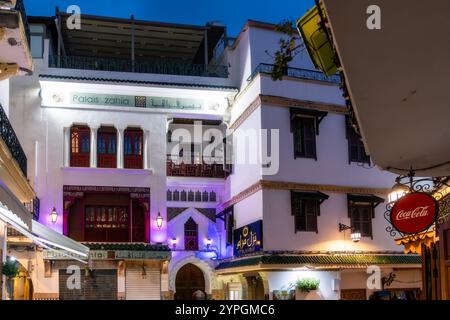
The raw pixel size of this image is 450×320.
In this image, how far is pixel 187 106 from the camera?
25.5 m

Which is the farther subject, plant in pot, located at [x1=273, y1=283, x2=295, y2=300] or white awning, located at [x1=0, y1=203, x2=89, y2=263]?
plant in pot, located at [x1=273, y1=283, x2=295, y2=300]

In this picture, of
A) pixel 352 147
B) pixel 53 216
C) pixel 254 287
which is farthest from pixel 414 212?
pixel 53 216

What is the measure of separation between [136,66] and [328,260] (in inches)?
401

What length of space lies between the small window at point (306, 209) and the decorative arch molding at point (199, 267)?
4496mm

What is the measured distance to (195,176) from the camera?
25859mm

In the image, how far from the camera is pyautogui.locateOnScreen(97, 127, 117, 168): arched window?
81.1ft

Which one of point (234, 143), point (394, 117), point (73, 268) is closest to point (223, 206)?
point (234, 143)

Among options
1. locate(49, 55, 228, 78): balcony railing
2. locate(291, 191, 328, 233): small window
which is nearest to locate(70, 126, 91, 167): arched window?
locate(49, 55, 228, 78): balcony railing

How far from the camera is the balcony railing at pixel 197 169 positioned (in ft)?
84.6

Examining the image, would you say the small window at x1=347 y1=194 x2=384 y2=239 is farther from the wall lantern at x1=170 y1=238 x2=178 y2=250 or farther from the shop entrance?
the wall lantern at x1=170 y1=238 x2=178 y2=250

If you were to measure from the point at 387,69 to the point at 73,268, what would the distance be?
19.9 metres

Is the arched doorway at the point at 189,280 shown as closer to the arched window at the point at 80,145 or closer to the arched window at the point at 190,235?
the arched window at the point at 190,235

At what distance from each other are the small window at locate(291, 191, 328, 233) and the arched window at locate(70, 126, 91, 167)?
7687 mm
